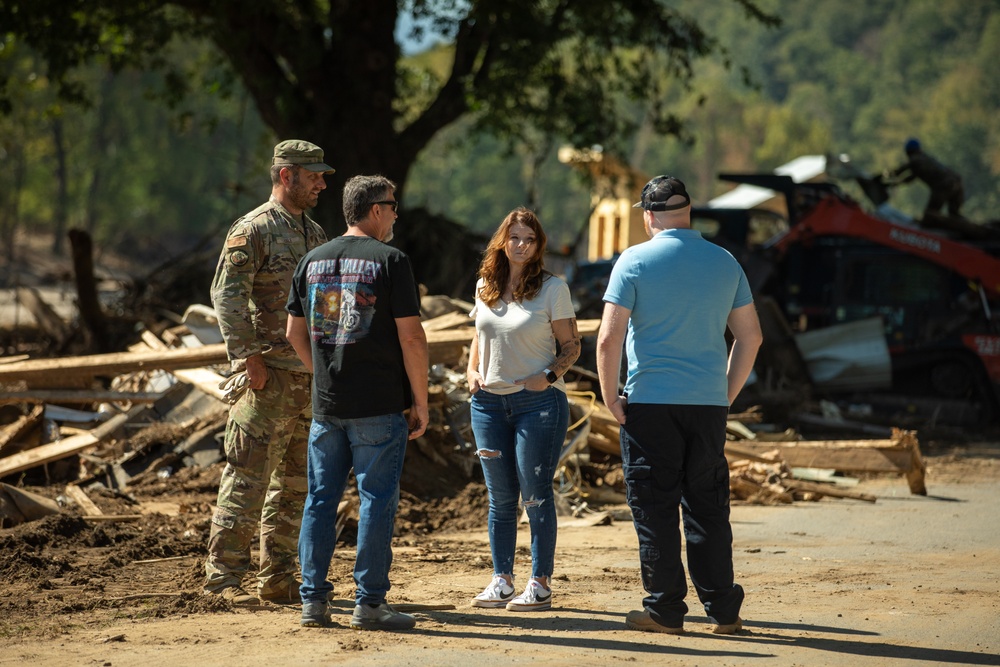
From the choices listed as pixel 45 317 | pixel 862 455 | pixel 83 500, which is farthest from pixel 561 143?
pixel 83 500

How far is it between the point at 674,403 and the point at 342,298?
1.56 meters

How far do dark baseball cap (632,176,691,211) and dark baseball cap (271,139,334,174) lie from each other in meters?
1.63

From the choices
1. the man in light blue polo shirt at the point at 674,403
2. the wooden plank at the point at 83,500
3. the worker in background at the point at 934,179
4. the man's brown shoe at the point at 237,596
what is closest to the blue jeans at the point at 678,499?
the man in light blue polo shirt at the point at 674,403

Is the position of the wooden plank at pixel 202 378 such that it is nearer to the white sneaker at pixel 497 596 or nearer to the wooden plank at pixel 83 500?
the wooden plank at pixel 83 500

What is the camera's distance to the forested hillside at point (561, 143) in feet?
203

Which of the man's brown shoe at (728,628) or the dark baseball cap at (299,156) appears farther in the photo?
the dark baseball cap at (299,156)

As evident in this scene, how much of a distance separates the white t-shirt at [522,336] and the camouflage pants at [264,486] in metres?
0.98

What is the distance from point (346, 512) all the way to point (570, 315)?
8.81ft

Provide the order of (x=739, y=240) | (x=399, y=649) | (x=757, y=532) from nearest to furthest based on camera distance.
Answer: (x=399, y=649), (x=757, y=532), (x=739, y=240)

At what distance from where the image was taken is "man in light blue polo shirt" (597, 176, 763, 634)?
5.20 m

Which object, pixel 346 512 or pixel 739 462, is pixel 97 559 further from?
pixel 739 462

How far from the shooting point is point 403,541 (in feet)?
26.9

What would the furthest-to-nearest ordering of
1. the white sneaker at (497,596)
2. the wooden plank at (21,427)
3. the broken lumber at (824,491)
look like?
the broken lumber at (824,491), the wooden plank at (21,427), the white sneaker at (497,596)

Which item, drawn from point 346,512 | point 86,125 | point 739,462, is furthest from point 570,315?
point 86,125
